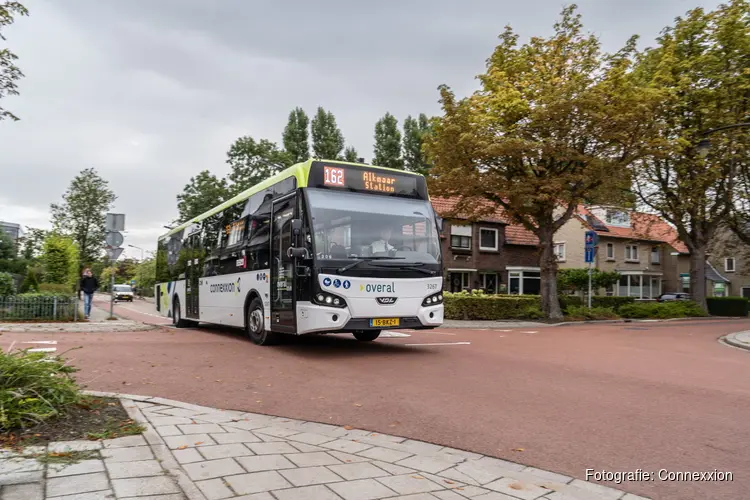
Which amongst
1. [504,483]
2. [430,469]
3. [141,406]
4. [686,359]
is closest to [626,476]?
[504,483]

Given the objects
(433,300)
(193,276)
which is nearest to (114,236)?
(193,276)

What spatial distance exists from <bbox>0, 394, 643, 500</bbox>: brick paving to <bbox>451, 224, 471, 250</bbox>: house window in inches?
1149

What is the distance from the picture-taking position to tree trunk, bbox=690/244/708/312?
3142 cm

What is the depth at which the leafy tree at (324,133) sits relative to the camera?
4950cm

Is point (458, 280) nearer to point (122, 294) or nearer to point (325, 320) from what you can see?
point (325, 320)

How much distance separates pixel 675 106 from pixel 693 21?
17.7 ft

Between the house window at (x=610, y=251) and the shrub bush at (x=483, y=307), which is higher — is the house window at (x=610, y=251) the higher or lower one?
the higher one

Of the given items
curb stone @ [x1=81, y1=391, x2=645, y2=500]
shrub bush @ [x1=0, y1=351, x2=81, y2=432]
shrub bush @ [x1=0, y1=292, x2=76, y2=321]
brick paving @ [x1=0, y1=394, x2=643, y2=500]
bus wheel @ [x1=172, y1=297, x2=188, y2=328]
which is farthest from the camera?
bus wheel @ [x1=172, y1=297, x2=188, y2=328]

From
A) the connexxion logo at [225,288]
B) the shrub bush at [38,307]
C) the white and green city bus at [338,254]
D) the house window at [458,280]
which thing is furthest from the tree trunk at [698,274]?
the shrub bush at [38,307]

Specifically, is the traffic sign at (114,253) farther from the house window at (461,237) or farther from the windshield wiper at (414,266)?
the house window at (461,237)

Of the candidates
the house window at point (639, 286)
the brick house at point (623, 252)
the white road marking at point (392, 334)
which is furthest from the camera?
the house window at point (639, 286)

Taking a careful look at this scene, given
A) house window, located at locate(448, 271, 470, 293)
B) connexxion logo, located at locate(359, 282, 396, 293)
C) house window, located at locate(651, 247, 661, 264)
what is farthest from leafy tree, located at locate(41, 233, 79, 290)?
house window, located at locate(651, 247, 661, 264)

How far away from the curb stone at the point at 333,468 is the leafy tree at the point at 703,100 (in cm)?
2457

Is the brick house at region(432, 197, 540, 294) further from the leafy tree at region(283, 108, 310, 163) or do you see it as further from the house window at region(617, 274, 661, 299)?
the leafy tree at region(283, 108, 310, 163)
